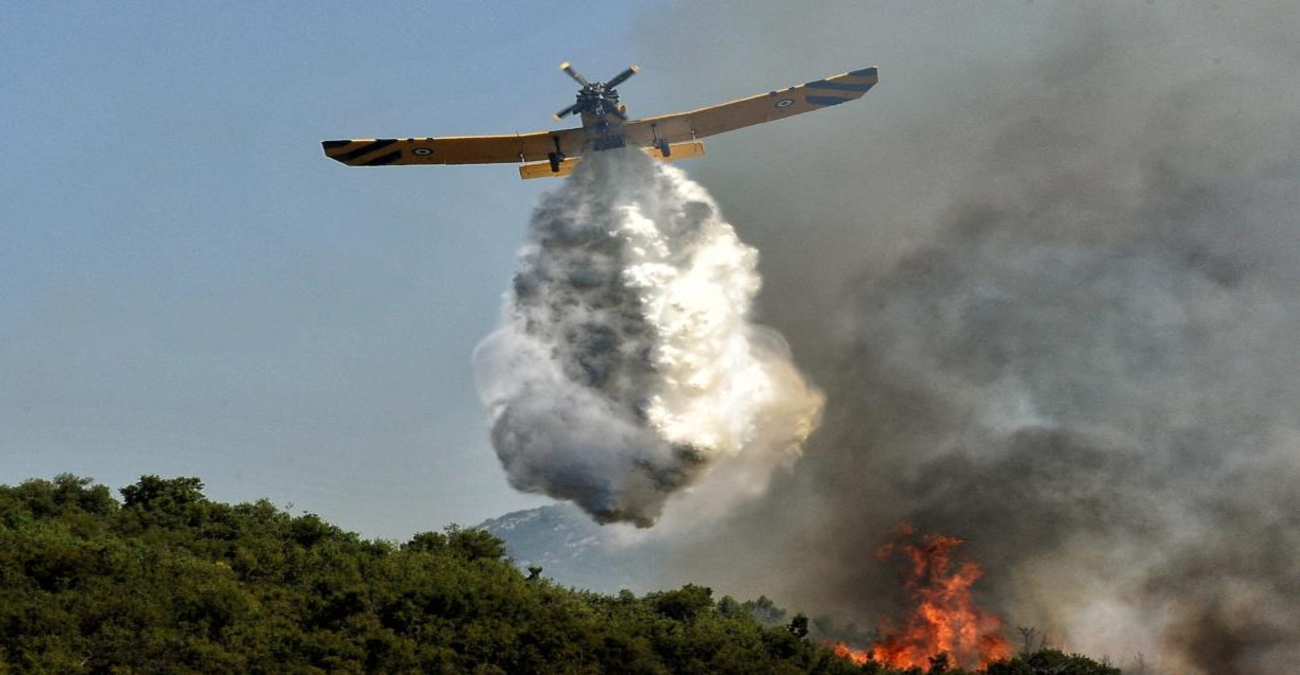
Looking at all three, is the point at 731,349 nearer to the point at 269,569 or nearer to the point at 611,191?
the point at 611,191

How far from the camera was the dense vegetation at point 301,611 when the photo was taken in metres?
45.4

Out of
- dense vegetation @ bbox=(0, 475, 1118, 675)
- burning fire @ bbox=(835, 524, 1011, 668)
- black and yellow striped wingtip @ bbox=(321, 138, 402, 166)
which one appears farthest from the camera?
burning fire @ bbox=(835, 524, 1011, 668)

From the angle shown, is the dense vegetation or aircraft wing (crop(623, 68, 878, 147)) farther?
aircraft wing (crop(623, 68, 878, 147))

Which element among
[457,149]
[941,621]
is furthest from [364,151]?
[941,621]

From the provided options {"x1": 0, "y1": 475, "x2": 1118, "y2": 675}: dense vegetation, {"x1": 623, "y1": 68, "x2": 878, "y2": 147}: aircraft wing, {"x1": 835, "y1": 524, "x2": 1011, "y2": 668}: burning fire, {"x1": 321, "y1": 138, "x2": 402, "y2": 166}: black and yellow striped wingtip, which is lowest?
{"x1": 0, "y1": 475, "x2": 1118, "y2": 675}: dense vegetation

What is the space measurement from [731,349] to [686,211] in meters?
7.29

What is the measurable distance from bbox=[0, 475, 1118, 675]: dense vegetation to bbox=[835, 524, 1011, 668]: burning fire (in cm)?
1282

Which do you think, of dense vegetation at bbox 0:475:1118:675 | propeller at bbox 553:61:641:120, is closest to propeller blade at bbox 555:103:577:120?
propeller at bbox 553:61:641:120

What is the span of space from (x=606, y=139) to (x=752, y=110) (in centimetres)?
778

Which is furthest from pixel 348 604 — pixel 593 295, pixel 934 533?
pixel 934 533

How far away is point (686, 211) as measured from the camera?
207ft

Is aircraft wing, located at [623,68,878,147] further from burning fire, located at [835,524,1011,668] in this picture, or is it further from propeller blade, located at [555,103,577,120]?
burning fire, located at [835,524,1011,668]

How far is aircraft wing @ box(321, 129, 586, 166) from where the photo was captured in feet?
203

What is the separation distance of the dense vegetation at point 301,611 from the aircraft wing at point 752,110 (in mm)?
22768
